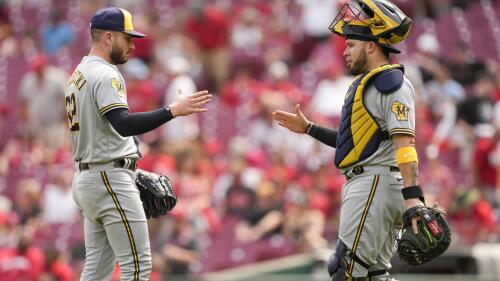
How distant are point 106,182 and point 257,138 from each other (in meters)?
7.62

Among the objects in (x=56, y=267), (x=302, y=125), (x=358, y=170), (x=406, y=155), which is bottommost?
(x=56, y=267)

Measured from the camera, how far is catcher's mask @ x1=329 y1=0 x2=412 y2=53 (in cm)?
646

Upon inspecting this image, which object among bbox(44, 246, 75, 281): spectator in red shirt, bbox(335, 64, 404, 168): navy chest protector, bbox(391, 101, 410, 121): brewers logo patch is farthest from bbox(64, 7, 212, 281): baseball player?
bbox(44, 246, 75, 281): spectator in red shirt

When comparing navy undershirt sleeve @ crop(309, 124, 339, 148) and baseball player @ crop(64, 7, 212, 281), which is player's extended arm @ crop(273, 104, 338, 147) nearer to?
navy undershirt sleeve @ crop(309, 124, 339, 148)

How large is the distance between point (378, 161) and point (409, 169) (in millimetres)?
319

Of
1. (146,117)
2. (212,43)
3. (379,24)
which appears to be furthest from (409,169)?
(212,43)

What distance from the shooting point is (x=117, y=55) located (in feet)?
22.3

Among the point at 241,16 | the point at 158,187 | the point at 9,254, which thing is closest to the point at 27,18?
the point at 241,16

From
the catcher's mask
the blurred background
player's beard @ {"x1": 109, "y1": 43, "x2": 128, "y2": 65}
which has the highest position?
the catcher's mask

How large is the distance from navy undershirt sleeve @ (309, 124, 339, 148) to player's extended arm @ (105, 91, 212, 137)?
0.88 meters

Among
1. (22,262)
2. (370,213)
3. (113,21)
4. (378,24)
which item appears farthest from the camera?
(22,262)

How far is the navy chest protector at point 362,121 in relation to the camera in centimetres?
634

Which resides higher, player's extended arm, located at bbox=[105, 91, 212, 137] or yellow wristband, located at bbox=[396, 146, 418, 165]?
player's extended arm, located at bbox=[105, 91, 212, 137]

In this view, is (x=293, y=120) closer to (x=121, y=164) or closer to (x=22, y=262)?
(x=121, y=164)
